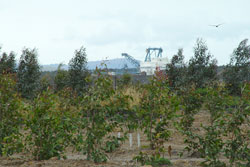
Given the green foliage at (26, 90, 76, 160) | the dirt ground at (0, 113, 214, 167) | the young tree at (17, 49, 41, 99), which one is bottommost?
the dirt ground at (0, 113, 214, 167)

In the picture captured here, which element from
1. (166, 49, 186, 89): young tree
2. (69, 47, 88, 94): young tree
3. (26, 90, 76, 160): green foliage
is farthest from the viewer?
(166, 49, 186, 89): young tree

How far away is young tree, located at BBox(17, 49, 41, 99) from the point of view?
13641 millimetres

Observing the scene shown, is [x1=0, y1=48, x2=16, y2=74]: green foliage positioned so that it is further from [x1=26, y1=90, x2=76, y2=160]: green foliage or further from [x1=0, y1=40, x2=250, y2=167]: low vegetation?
[x1=26, y1=90, x2=76, y2=160]: green foliage

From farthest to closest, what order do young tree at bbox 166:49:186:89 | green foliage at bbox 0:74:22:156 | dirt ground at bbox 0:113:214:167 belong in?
young tree at bbox 166:49:186:89, green foliage at bbox 0:74:22:156, dirt ground at bbox 0:113:214:167

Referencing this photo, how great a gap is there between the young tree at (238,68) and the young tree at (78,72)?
6.41 metres

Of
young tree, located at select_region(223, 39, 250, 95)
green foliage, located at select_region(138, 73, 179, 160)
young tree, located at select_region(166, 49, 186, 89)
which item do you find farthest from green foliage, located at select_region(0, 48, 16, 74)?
green foliage, located at select_region(138, 73, 179, 160)

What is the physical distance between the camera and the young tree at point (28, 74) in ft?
44.8

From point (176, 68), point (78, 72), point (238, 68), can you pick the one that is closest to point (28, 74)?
point (78, 72)

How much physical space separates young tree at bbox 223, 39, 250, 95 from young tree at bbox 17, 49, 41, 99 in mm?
8457

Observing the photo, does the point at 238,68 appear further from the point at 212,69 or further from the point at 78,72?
the point at 78,72

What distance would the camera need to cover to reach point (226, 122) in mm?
3686

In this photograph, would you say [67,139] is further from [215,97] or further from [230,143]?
[215,97]

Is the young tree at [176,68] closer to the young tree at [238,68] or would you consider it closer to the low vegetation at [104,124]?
the young tree at [238,68]

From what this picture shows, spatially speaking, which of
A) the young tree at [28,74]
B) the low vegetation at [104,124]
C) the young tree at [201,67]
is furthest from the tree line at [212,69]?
the low vegetation at [104,124]
